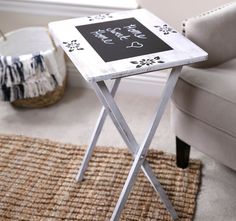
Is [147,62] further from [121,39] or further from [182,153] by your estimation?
[182,153]

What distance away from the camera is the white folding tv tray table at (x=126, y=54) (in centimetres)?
123

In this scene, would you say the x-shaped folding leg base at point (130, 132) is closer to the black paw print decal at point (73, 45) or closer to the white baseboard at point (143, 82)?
the black paw print decal at point (73, 45)

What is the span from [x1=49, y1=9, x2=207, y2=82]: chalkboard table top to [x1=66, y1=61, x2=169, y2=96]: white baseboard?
0.60 metres

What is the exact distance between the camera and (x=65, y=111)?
213 centimetres

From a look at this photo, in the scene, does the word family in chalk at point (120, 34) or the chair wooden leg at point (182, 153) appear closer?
the word family in chalk at point (120, 34)

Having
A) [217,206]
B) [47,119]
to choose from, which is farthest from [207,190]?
[47,119]

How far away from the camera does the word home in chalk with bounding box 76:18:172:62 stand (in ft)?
4.28

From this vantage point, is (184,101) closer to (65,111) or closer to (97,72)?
(97,72)

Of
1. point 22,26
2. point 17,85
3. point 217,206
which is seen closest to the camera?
point 217,206

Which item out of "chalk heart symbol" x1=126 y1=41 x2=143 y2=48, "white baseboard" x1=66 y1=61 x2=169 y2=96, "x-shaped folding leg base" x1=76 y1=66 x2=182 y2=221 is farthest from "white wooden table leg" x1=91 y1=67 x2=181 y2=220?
"white baseboard" x1=66 y1=61 x2=169 y2=96

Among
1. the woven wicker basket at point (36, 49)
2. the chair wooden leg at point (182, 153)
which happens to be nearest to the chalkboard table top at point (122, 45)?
the chair wooden leg at point (182, 153)

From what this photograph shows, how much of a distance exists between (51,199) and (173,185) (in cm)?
48

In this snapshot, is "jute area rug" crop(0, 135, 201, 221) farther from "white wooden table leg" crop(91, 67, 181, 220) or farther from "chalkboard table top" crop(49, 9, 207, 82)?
"chalkboard table top" crop(49, 9, 207, 82)

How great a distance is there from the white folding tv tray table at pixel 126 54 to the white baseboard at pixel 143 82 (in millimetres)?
607
